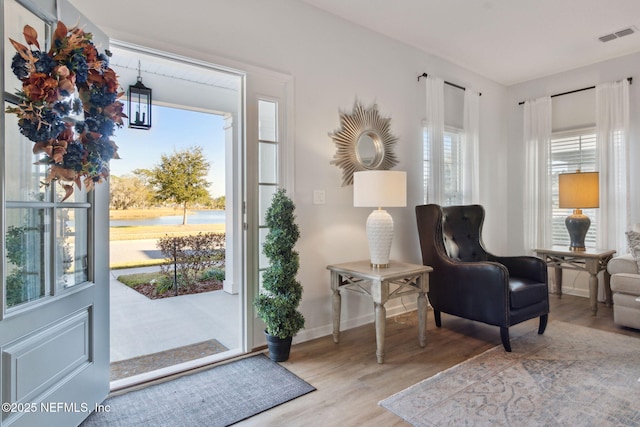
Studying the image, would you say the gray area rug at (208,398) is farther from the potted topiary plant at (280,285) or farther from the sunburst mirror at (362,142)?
the sunburst mirror at (362,142)

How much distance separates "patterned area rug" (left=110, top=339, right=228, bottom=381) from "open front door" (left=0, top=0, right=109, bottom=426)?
431 millimetres

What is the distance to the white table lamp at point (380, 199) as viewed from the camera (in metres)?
2.83

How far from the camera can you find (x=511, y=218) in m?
→ 5.16

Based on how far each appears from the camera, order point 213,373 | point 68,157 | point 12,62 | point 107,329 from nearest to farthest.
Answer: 1. point 12,62
2. point 68,157
3. point 107,329
4. point 213,373

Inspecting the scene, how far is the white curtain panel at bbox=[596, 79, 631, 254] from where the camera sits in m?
4.06

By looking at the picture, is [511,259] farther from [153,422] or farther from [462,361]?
[153,422]

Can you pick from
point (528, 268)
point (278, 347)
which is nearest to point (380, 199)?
point (278, 347)

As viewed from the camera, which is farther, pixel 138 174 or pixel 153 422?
pixel 138 174

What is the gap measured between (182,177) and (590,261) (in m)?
6.11

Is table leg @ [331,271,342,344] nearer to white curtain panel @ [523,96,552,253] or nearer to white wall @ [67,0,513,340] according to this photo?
white wall @ [67,0,513,340]

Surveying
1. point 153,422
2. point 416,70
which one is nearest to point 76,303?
point 153,422

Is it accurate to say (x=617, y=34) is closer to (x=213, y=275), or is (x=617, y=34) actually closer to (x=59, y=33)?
(x=59, y=33)

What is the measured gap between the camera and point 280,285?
8.40ft

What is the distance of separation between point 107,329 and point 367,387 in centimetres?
160
